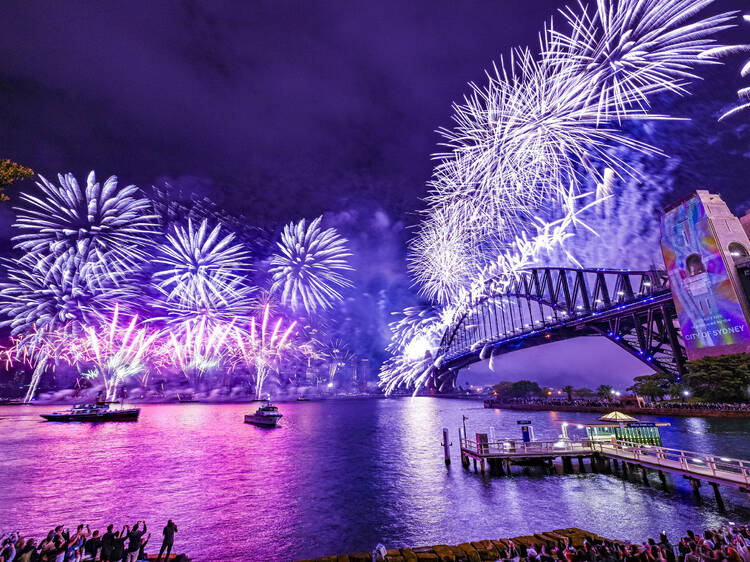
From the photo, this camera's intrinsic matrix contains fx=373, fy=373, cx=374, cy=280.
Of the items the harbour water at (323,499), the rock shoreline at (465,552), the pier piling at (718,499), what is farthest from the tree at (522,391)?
the rock shoreline at (465,552)

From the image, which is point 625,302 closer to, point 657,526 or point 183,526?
point 657,526

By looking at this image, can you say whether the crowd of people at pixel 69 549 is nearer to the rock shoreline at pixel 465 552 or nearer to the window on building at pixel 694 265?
the rock shoreline at pixel 465 552

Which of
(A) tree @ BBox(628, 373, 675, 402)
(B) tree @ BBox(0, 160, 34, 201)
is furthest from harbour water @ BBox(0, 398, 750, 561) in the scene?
(A) tree @ BBox(628, 373, 675, 402)

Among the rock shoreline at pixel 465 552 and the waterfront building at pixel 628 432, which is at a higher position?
the waterfront building at pixel 628 432

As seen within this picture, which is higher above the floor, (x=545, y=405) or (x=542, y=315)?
(x=542, y=315)

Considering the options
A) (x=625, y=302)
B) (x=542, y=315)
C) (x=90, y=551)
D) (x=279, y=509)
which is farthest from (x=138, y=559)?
(x=542, y=315)

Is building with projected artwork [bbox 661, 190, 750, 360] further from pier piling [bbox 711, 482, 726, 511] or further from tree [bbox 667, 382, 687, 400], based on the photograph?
pier piling [bbox 711, 482, 726, 511]

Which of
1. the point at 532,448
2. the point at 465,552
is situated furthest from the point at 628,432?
the point at 465,552
